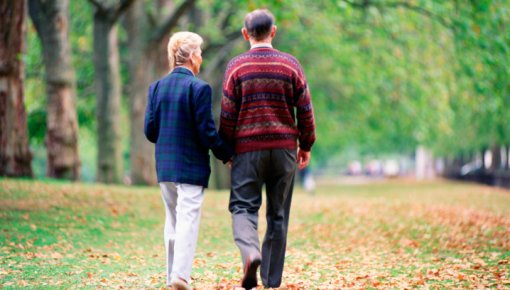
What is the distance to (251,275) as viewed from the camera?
17.6ft

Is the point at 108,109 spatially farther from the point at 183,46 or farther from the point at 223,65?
the point at 183,46

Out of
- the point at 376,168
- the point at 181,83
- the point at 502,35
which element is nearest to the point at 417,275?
the point at 181,83

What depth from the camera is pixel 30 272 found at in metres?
6.89

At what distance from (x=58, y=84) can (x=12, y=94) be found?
287 cm

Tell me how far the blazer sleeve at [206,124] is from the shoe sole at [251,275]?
2.77ft

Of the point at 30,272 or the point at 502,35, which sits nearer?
the point at 30,272

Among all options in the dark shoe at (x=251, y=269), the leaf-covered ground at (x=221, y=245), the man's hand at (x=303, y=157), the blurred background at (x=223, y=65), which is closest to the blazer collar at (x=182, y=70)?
the man's hand at (x=303, y=157)

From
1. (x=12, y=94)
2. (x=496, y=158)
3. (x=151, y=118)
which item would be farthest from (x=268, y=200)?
(x=496, y=158)

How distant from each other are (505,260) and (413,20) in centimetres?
1238

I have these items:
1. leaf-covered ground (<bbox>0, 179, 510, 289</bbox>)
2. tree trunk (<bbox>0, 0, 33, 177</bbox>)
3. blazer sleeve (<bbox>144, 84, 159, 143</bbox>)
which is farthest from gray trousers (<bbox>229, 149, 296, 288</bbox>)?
tree trunk (<bbox>0, 0, 33, 177</bbox>)

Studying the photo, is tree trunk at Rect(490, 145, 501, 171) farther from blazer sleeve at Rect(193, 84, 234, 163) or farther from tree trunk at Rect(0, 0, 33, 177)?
blazer sleeve at Rect(193, 84, 234, 163)

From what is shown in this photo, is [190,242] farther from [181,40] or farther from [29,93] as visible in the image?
[29,93]

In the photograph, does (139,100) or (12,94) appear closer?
(12,94)

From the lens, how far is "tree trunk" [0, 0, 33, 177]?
42.8 feet
